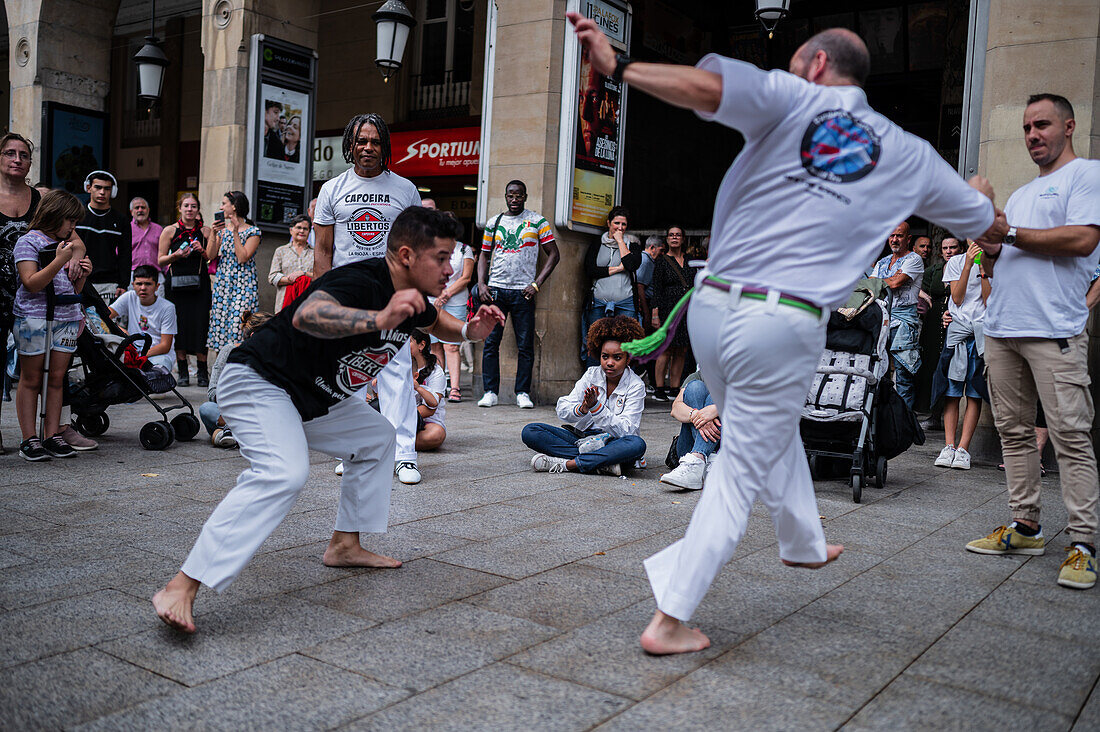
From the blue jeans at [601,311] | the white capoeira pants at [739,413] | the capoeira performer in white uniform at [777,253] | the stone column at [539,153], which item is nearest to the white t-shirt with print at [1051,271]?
the capoeira performer in white uniform at [777,253]

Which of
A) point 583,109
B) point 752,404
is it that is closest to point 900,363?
point 583,109

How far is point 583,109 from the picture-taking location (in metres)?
10.7

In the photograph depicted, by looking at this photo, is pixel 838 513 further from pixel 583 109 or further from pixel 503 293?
pixel 583 109

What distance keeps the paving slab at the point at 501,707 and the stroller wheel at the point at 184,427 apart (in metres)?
5.44

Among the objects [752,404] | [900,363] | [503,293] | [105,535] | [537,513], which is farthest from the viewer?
[503,293]

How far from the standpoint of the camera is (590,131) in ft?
35.6

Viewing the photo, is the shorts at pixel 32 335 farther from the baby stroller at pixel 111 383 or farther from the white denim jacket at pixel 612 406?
the white denim jacket at pixel 612 406

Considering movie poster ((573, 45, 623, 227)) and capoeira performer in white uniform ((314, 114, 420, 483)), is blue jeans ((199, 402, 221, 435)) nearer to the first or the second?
capoeira performer in white uniform ((314, 114, 420, 483))

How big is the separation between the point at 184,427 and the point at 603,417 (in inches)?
133

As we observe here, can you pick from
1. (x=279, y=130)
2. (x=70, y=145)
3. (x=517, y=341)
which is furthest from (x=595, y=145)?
(x=70, y=145)

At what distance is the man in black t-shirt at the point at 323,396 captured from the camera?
134 inches

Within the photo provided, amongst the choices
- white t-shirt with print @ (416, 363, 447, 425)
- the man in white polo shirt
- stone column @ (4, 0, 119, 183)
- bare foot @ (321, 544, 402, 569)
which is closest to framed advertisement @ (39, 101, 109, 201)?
stone column @ (4, 0, 119, 183)

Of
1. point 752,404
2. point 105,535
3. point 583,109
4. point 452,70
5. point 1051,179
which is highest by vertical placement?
point 452,70

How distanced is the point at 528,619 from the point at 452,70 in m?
16.4
